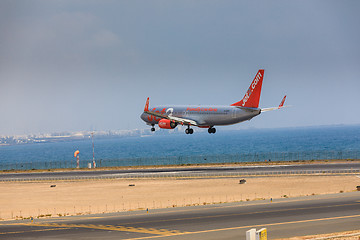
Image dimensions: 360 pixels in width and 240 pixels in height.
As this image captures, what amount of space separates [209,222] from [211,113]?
59049 millimetres

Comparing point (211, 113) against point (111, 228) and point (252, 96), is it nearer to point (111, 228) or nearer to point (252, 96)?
point (252, 96)

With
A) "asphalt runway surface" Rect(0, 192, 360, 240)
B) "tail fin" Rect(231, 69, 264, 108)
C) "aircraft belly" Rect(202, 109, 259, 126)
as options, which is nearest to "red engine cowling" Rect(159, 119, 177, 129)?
"aircraft belly" Rect(202, 109, 259, 126)

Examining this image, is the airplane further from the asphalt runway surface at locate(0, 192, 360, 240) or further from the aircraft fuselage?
the asphalt runway surface at locate(0, 192, 360, 240)

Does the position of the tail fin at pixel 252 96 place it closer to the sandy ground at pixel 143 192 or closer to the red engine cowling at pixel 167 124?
the red engine cowling at pixel 167 124

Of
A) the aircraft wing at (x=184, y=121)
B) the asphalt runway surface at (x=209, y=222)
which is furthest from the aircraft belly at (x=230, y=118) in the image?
the asphalt runway surface at (x=209, y=222)

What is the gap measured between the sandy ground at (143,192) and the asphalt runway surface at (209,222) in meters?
7.98

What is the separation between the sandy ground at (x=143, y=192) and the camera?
210ft

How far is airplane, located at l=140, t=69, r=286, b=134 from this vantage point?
328ft

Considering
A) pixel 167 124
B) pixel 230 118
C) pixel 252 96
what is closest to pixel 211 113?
pixel 230 118

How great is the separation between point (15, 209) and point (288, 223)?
34797 millimetres

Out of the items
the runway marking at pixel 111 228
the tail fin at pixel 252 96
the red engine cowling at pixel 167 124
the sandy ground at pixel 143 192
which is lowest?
the runway marking at pixel 111 228

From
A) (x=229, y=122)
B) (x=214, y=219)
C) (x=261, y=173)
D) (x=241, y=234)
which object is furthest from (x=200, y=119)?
(x=241, y=234)

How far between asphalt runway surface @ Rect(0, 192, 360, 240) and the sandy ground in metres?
7.98

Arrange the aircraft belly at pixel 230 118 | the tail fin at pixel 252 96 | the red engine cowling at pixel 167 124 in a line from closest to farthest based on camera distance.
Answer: the aircraft belly at pixel 230 118
the tail fin at pixel 252 96
the red engine cowling at pixel 167 124
